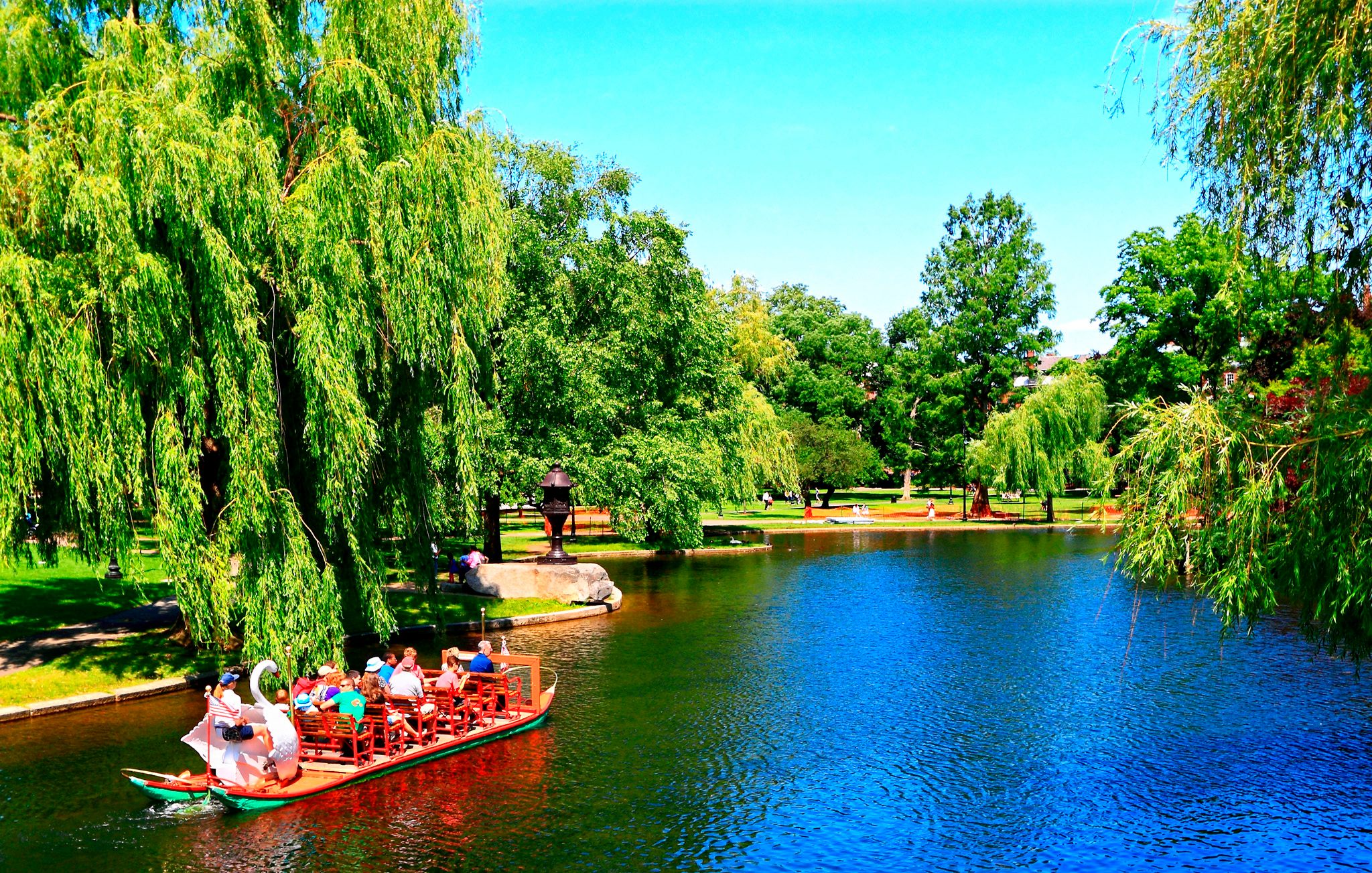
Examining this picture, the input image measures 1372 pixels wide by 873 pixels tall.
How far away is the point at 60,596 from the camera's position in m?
28.0

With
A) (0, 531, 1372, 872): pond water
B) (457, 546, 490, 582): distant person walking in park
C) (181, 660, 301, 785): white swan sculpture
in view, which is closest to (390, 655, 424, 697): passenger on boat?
(0, 531, 1372, 872): pond water

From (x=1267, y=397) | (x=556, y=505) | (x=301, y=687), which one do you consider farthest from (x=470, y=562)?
(x=1267, y=397)

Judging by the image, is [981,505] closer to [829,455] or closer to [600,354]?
[829,455]

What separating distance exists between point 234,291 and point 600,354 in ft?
66.6

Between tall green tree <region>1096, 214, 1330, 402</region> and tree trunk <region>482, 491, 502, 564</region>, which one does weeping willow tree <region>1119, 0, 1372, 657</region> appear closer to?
tree trunk <region>482, 491, 502, 564</region>

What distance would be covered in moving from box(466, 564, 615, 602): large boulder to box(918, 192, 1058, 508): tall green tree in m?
43.3

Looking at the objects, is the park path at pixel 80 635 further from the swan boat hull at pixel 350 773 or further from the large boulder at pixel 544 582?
the large boulder at pixel 544 582

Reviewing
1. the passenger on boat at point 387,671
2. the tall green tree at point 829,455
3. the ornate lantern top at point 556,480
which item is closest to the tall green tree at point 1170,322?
the tall green tree at point 829,455

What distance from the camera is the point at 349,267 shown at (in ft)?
58.0

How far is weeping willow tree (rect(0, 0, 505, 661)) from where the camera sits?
54.1ft

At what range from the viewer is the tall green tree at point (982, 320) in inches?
2751

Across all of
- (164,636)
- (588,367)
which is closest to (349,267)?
(164,636)

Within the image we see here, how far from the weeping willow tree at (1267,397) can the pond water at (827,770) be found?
4.24 m

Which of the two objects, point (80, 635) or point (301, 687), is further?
point (80, 635)
